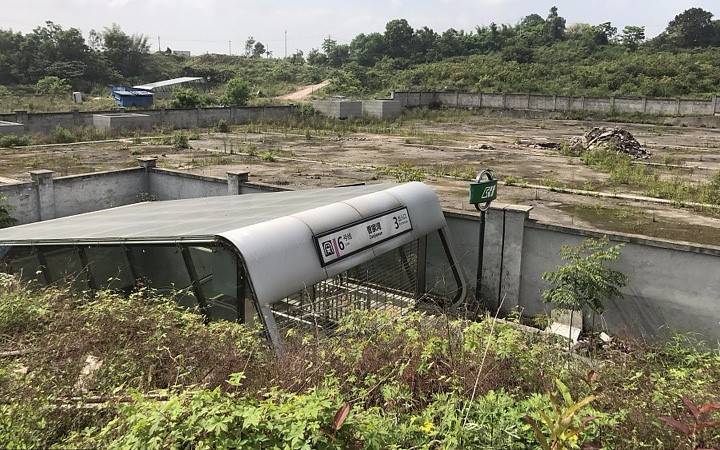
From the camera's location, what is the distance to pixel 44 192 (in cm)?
1677

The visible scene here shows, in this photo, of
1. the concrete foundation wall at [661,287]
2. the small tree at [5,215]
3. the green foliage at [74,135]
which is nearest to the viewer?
the concrete foundation wall at [661,287]

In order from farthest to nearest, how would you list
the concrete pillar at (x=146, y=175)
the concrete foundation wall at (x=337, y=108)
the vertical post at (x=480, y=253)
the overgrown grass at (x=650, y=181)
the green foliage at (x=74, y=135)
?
the concrete foundation wall at (x=337, y=108), the green foliage at (x=74, y=135), the concrete pillar at (x=146, y=175), the overgrown grass at (x=650, y=181), the vertical post at (x=480, y=253)

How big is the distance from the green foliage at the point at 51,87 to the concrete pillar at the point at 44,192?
42605 millimetres

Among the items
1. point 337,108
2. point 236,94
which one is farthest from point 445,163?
point 236,94

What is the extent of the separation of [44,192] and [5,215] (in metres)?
1.93

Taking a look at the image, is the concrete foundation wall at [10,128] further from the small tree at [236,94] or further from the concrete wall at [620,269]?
the small tree at [236,94]

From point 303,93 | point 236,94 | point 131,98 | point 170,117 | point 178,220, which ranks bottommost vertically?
point 178,220

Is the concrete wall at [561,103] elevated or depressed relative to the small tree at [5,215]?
elevated

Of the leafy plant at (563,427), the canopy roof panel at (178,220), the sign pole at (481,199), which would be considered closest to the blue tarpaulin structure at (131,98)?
the canopy roof panel at (178,220)

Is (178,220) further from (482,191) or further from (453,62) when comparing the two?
(453,62)

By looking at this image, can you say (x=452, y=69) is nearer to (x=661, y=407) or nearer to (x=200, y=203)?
(x=200, y=203)

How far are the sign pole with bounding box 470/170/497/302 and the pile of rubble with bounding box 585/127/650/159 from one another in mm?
18544

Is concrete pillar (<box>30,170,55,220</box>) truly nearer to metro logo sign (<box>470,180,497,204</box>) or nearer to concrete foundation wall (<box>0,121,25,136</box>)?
metro logo sign (<box>470,180,497,204</box>)

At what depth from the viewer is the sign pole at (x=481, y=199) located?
433 inches
